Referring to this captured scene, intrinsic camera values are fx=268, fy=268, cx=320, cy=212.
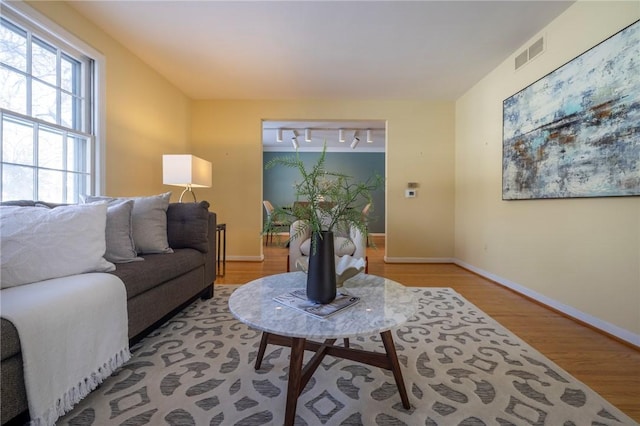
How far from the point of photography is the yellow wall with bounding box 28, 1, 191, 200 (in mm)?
2410

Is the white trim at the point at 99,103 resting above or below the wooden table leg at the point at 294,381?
above

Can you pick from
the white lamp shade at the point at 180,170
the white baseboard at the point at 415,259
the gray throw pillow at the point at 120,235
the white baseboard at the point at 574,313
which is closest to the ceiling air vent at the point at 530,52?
the white baseboard at the point at 574,313

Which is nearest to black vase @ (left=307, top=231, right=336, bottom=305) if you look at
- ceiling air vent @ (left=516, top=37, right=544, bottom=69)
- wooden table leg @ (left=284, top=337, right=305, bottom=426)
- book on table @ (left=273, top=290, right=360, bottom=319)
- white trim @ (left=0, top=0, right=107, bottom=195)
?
book on table @ (left=273, top=290, right=360, bottom=319)

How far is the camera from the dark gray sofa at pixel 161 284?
91 centimetres

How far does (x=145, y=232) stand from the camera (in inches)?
78.4

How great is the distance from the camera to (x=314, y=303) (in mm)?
1179

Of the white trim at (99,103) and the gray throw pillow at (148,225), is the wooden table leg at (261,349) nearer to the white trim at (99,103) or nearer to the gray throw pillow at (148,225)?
the gray throw pillow at (148,225)

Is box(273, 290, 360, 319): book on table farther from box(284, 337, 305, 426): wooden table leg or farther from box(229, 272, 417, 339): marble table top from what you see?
box(284, 337, 305, 426): wooden table leg

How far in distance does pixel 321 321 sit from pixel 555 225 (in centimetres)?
244

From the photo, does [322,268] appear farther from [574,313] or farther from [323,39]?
[323,39]

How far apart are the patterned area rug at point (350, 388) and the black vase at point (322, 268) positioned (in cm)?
48

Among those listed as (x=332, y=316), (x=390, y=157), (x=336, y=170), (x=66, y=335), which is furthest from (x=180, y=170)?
(x=336, y=170)

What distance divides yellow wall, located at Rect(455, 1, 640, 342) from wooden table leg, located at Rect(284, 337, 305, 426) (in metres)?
2.20

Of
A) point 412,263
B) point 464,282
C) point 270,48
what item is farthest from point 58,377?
point 412,263
